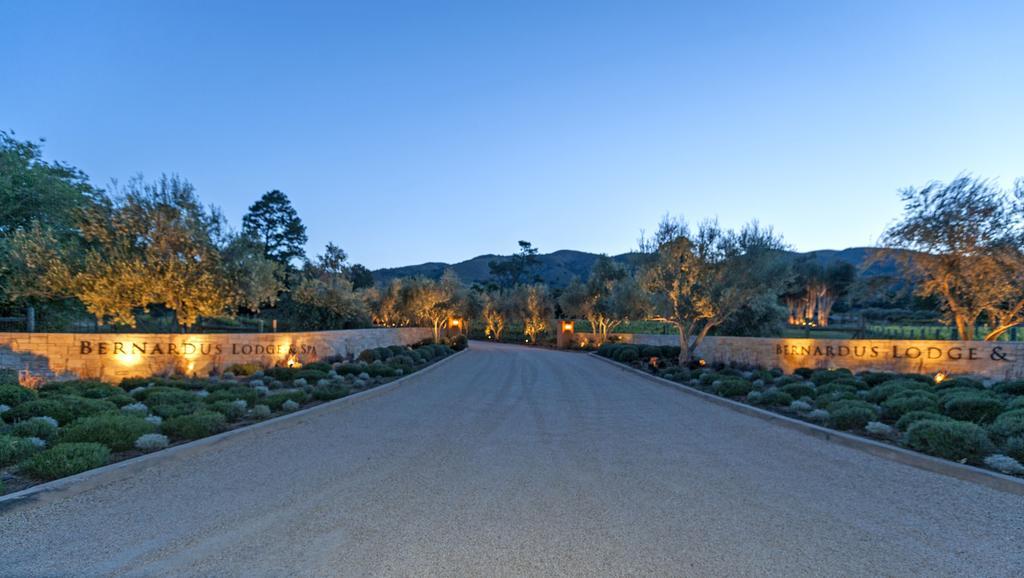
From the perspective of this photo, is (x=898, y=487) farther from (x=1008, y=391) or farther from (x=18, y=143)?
(x=18, y=143)

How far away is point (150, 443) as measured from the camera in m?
7.37

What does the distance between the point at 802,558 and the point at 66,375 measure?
20.0 meters

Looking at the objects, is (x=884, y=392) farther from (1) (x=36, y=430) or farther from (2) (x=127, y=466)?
(1) (x=36, y=430)

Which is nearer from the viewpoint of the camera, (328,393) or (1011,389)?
(1011,389)

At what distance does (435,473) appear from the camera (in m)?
6.66

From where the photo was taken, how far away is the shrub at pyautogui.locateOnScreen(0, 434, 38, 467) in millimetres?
6480

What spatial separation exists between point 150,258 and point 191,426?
11.1 m

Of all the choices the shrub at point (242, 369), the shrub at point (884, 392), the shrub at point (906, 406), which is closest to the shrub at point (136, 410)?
the shrub at point (242, 369)

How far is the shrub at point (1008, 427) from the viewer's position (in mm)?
7555

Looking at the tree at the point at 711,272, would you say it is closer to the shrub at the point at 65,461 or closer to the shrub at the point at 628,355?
the shrub at the point at 628,355

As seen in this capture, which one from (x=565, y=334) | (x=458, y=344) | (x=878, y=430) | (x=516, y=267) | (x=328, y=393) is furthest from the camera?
(x=516, y=267)

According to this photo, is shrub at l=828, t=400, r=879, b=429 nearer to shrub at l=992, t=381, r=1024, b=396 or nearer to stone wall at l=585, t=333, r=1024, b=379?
shrub at l=992, t=381, r=1024, b=396

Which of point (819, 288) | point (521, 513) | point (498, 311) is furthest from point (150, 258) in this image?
point (819, 288)

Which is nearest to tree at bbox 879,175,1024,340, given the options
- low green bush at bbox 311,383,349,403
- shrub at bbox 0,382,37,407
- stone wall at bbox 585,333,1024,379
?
stone wall at bbox 585,333,1024,379
